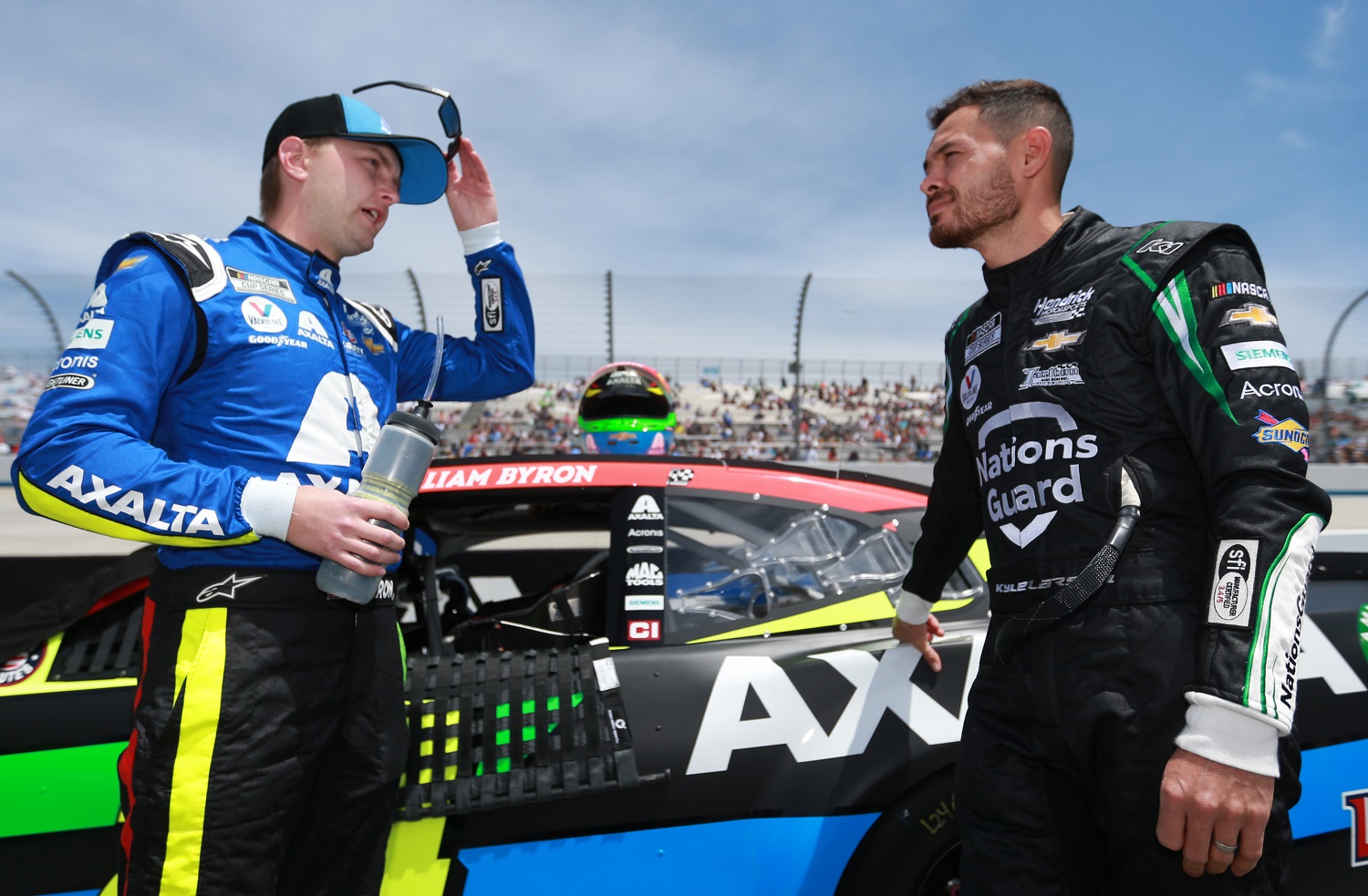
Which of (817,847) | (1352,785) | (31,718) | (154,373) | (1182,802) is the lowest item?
(817,847)

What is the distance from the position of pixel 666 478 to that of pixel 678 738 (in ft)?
2.16

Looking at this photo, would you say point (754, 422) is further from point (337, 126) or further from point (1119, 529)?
point (1119, 529)

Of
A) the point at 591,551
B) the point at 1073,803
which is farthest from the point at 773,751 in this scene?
the point at 591,551

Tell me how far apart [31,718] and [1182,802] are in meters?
1.99

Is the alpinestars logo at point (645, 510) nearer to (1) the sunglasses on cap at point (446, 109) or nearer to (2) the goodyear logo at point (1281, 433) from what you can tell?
(1) the sunglasses on cap at point (446, 109)

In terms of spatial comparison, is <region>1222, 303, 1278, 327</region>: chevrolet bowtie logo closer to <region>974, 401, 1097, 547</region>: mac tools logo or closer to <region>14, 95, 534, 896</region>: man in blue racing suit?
Result: <region>974, 401, 1097, 547</region>: mac tools logo

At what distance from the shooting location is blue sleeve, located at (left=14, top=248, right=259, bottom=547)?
1131mm

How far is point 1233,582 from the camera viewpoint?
104cm

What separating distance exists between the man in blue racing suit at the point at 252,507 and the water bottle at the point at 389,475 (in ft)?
0.14

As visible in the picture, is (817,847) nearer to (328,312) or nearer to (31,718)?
(328,312)

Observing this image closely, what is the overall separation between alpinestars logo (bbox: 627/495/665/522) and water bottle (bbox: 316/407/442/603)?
786 mm

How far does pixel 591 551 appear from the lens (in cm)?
366

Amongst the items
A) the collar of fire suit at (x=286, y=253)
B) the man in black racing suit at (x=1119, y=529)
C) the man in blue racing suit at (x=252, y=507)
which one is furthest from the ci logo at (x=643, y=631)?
the collar of fire suit at (x=286, y=253)

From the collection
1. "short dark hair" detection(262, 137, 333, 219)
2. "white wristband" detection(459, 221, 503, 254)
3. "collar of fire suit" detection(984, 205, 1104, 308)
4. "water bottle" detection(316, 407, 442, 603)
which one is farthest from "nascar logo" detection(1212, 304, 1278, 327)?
"short dark hair" detection(262, 137, 333, 219)
